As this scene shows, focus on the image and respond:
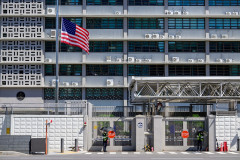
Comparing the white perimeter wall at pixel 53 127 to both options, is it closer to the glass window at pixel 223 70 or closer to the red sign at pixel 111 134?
the red sign at pixel 111 134

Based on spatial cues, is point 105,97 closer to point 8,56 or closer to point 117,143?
point 8,56

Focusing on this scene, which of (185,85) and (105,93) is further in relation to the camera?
(105,93)

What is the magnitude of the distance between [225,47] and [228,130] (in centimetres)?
2244

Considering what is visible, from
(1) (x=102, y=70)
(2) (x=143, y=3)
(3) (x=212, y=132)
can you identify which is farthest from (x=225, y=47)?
(3) (x=212, y=132)

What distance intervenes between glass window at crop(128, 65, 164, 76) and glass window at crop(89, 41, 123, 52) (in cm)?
260

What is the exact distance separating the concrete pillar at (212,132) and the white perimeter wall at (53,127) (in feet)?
31.5

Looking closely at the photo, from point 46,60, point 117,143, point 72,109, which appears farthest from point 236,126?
point 46,60

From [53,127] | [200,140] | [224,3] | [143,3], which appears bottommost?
[200,140]

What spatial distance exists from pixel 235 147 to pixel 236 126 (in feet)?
5.17

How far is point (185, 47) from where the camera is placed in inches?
2340

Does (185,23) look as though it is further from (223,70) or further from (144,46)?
(223,70)

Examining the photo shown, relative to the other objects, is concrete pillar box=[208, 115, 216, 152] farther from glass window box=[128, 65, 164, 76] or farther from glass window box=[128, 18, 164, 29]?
glass window box=[128, 18, 164, 29]

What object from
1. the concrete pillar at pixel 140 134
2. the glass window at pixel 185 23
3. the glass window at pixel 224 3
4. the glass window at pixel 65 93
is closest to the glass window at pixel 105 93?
the glass window at pixel 65 93

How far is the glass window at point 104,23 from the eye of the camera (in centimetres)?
5861
